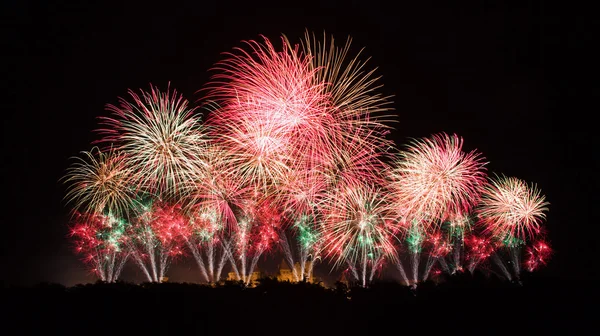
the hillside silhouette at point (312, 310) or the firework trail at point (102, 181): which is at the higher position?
the firework trail at point (102, 181)

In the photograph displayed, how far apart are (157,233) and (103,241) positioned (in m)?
3.80

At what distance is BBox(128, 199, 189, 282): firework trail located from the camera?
34750mm

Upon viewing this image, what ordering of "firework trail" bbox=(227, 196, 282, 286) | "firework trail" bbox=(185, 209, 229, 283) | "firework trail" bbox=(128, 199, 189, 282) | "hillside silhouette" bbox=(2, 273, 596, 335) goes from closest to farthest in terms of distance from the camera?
"hillside silhouette" bbox=(2, 273, 596, 335)
"firework trail" bbox=(185, 209, 229, 283)
"firework trail" bbox=(227, 196, 282, 286)
"firework trail" bbox=(128, 199, 189, 282)

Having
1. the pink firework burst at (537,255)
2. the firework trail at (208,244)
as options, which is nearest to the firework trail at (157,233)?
the firework trail at (208,244)

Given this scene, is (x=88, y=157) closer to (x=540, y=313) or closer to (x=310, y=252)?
(x=310, y=252)

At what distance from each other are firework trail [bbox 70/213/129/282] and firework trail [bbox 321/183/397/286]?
48.6 ft

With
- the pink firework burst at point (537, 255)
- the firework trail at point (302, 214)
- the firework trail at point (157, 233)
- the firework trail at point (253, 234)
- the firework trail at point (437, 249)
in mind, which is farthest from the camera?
the pink firework burst at point (537, 255)

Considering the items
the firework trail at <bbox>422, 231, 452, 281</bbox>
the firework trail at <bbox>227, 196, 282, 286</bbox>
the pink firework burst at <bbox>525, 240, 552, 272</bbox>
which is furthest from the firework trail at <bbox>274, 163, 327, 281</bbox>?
the pink firework burst at <bbox>525, 240, 552, 272</bbox>

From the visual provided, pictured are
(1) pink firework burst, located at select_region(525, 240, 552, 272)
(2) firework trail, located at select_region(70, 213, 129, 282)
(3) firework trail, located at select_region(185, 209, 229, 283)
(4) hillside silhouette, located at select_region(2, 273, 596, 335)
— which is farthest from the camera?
(1) pink firework burst, located at select_region(525, 240, 552, 272)

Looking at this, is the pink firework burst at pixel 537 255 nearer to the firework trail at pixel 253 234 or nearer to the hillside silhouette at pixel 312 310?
the firework trail at pixel 253 234

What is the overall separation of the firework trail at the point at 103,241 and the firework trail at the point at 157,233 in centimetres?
92

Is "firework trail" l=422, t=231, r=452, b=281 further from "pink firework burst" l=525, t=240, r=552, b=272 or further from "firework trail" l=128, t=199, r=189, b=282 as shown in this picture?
"firework trail" l=128, t=199, r=189, b=282

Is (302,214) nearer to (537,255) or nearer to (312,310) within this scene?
(312,310)

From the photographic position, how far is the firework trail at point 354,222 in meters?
30.4
